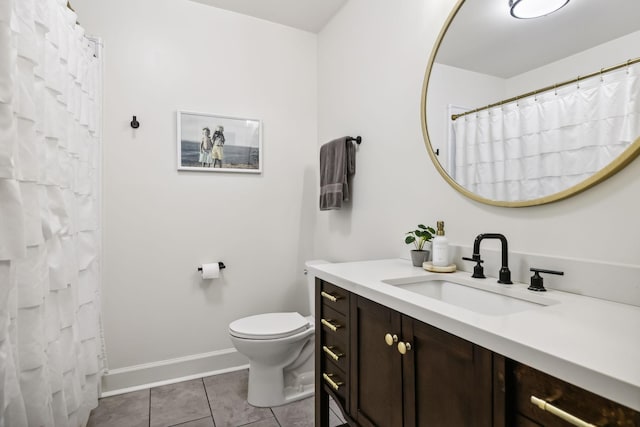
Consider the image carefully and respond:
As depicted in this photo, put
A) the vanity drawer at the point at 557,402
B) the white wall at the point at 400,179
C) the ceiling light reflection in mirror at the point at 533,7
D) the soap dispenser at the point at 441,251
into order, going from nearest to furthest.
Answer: the vanity drawer at the point at 557,402, the white wall at the point at 400,179, the ceiling light reflection in mirror at the point at 533,7, the soap dispenser at the point at 441,251

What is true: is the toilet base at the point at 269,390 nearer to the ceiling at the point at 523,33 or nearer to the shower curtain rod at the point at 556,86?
the shower curtain rod at the point at 556,86

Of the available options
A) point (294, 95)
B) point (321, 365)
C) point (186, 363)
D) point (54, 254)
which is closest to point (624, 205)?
point (321, 365)

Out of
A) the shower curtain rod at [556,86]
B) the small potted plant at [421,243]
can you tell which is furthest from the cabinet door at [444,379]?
the shower curtain rod at [556,86]

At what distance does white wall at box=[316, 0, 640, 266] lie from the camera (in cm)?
102

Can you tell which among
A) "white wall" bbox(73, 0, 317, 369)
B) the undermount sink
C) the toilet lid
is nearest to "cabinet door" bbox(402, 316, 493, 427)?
the undermount sink

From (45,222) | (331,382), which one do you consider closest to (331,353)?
Answer: (331,382)

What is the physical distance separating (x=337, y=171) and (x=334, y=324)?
1094 millimetres

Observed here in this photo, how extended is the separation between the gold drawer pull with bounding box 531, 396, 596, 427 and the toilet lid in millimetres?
1484

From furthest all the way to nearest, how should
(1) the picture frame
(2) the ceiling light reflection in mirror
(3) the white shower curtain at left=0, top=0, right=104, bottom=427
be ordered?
(1) the picture frame, (2) the ceiling light reflection in mirror, (3) the white shower curtain at left=0, top=0, right=104, bottom=427

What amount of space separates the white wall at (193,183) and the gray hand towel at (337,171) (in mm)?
457

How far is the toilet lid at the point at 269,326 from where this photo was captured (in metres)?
1.92

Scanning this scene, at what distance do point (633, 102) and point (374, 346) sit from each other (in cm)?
102

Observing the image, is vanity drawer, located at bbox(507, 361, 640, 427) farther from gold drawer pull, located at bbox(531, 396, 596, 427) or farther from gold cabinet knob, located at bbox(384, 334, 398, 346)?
gold cabinet knob, located at bbox(384, 334, 398, 346)

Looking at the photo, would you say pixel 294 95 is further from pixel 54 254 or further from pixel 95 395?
pixel 95 395
